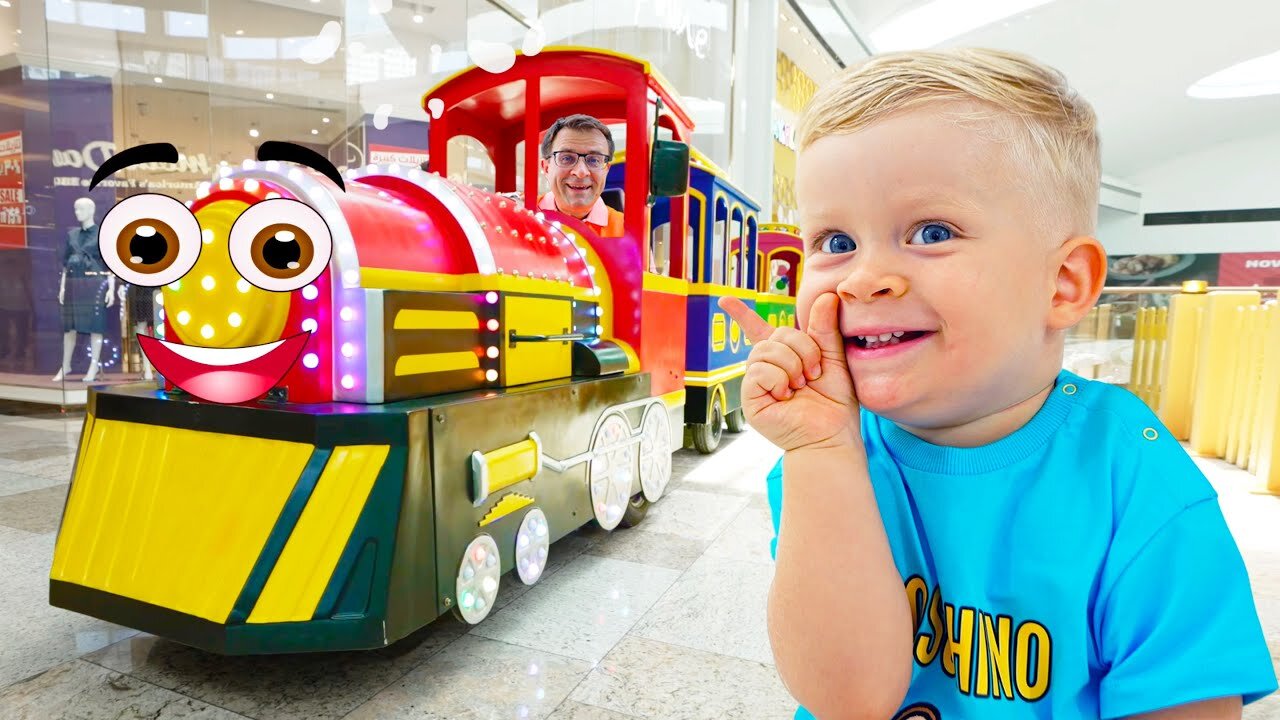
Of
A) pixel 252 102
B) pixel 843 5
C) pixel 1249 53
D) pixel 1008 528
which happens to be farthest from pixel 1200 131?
pixel 1008 528

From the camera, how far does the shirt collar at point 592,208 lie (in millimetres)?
3092

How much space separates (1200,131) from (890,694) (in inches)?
820

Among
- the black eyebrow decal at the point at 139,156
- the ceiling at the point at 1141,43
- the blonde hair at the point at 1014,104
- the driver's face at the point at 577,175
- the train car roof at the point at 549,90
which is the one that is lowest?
the blonde hair at the point at 1014,104

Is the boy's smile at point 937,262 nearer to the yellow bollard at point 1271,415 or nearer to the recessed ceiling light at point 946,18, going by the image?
the yellow bollard at point 1271,415

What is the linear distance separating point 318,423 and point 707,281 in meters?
2.66

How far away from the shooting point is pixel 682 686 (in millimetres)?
1528

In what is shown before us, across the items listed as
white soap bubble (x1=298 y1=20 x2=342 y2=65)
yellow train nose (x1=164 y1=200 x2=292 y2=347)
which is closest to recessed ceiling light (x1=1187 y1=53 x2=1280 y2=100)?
white soap bubble (x1=298 y1=20 x2=342 y2=65)

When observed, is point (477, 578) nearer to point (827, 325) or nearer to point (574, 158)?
point (827, 325)

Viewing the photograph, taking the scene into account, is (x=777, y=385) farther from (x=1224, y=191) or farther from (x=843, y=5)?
(x=1224, y=191)

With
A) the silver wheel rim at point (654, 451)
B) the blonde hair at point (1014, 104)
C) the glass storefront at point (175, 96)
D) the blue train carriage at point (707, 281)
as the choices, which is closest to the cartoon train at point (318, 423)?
the silver wheel rim at point (654, 451)

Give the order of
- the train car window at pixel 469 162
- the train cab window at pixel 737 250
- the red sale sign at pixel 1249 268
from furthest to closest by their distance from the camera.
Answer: the red sale sign at pixel 1249 268 → the train car window at pixel 469 162 → the train cab window at pixel 737 250

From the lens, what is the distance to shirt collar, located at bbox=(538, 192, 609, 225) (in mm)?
3092

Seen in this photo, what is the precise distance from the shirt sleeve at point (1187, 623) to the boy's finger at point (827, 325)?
295 mm

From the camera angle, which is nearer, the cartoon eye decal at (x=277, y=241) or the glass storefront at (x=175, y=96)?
the cartoon eye decal at (x=277, y=241)
